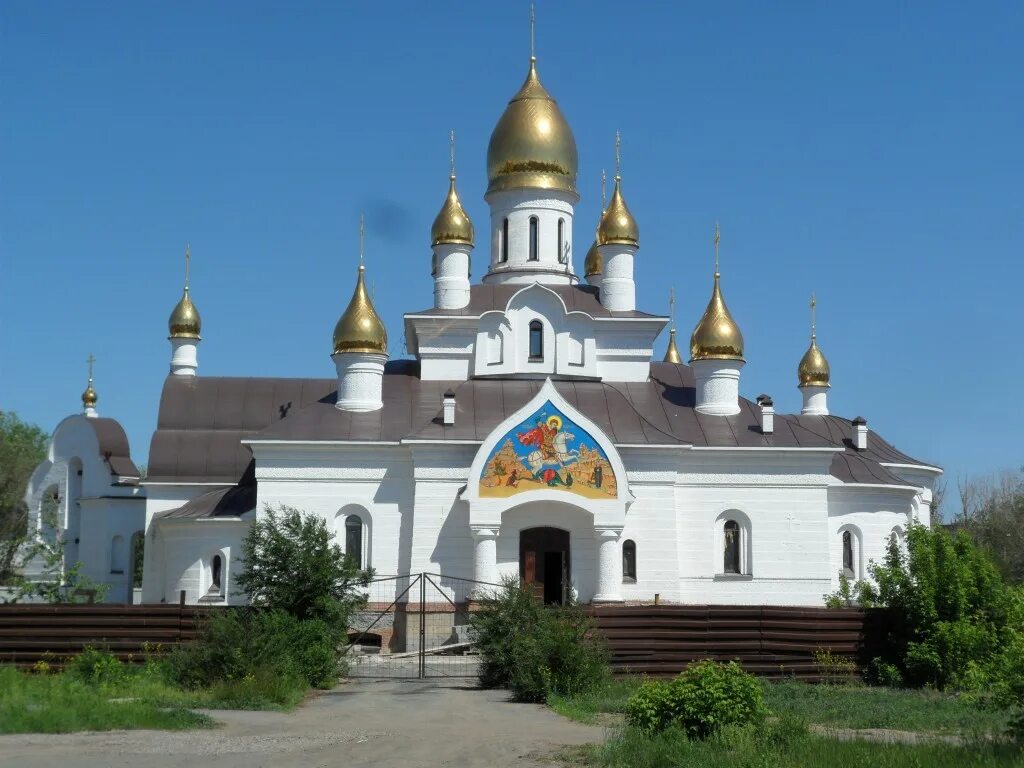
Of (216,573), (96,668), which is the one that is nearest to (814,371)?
(216,573)

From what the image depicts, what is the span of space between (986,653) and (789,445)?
1039cm

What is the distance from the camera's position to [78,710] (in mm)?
13930

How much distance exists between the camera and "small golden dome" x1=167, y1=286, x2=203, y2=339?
1389 inches

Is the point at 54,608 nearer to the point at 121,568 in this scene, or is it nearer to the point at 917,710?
the point at 917,710

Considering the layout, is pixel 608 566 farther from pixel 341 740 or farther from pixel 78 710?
pixel 78 710

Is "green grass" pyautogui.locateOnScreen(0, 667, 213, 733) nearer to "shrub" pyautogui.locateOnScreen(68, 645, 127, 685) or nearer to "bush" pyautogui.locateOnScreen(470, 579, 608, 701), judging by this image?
"shrub" pyautogui.locateOnScreen(68, 645, 127, 685)

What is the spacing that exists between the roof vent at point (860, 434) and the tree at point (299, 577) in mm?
15898

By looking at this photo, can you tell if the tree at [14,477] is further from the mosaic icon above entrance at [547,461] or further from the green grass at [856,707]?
the green grass at [856,707]

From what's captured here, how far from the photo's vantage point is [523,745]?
1281cm

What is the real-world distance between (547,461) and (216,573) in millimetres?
7710

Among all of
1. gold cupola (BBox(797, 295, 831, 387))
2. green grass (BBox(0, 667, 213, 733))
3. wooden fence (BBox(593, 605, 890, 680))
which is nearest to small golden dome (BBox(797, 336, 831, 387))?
gold cupola (BBox(797, 295, 831, 387))

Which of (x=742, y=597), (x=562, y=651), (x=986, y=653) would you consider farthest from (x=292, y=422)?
(x=986, y=653)

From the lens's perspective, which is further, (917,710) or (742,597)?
(742,597)

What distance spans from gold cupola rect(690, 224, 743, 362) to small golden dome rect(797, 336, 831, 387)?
436 centimetres
